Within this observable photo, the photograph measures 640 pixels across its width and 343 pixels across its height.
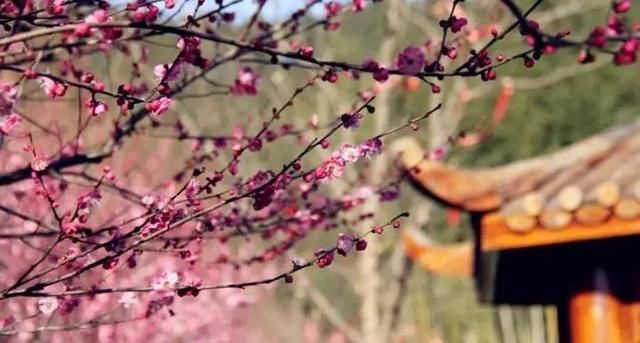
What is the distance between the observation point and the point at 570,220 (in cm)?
434

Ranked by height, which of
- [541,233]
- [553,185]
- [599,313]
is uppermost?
[553,185]

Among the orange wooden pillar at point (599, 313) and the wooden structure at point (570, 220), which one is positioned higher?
the wooden structure at point (570, 220)

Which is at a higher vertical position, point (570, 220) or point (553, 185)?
point (553, 185)

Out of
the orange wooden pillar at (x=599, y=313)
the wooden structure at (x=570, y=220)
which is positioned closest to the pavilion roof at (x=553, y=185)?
the wooden structure at (x=570, y=220)

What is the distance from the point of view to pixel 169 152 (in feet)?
57.9

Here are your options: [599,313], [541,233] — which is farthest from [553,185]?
[599,313]

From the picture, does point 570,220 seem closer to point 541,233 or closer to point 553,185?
point 541,233

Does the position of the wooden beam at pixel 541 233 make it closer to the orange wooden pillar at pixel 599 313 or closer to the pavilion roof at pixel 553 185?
the pavilion roof at pixel 553 185

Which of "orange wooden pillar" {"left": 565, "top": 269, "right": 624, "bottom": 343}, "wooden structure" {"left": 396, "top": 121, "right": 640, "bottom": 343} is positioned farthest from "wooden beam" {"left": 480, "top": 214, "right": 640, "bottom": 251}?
"orange wooden pillar" {"left": 565, "top": 269, "right": 624, "bottom": 343}

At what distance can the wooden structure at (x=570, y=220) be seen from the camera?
4.32 meters

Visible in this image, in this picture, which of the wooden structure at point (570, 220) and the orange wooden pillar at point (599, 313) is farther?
the orange wooden pillar at point (599, 313)

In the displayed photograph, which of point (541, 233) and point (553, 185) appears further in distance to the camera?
point (553, 185)

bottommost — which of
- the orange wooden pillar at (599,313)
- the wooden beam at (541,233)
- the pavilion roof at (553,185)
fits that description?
the orange wooden pillar at (599,313)

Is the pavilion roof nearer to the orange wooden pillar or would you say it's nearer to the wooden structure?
the wooden structure
